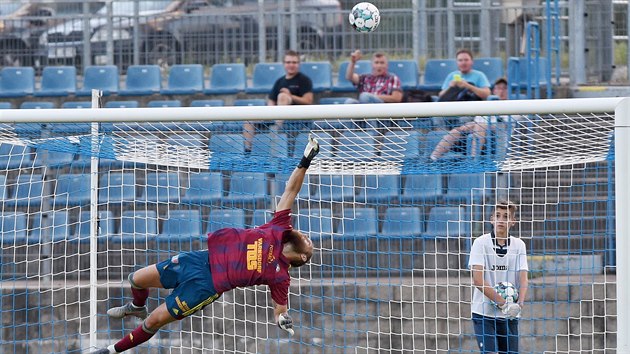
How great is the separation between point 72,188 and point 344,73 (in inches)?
152

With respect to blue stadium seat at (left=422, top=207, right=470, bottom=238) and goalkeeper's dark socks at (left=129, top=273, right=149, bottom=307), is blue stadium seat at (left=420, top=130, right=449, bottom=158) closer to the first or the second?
blue stadium seat at (left=422, top=207, right=470, bottom=238)

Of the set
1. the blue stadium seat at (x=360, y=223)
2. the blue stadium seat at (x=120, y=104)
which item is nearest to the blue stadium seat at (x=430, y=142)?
the blue stadium seat at (x=360, y=223)

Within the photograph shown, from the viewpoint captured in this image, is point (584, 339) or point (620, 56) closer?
point (584, 339)

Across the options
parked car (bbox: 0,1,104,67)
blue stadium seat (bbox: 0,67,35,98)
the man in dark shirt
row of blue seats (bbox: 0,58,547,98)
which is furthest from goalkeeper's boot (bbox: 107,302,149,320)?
parked car (bbox: 0,1,104,67)

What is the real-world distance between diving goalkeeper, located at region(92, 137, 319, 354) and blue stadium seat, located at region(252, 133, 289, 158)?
2.76 ft

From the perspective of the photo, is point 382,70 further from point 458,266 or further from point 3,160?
point 3,160

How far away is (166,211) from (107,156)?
6.09ft

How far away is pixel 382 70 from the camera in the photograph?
483 inches

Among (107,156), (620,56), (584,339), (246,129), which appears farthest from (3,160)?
(620,56)

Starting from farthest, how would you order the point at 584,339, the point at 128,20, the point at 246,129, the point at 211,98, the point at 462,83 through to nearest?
the point at 128,20
the point at 211,98
the point at 462,83
the point at 584,339
the point at 246,129

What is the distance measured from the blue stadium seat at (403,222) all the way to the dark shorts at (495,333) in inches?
51.1

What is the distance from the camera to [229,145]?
9062mm

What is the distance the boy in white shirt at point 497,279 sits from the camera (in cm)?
877

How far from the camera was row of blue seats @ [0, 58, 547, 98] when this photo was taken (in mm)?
13234
